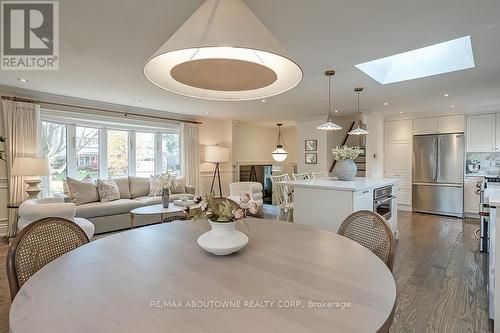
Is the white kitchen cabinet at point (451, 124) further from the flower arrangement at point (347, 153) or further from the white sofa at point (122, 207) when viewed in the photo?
the white sofa at point (122, 207)

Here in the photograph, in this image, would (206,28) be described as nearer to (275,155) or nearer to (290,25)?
(290,25)

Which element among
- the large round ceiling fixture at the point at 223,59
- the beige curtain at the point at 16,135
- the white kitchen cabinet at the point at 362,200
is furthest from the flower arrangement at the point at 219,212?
the beige curtain at the point at 16,135

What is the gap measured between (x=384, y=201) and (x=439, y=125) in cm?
337

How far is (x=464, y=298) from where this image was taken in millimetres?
2277

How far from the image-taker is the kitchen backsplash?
539 centimetres

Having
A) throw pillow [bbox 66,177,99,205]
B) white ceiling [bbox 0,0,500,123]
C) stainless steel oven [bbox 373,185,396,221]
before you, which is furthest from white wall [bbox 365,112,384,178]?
throw pillow [bbox 66,177,99,205]

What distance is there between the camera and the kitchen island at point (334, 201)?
3.04 metres

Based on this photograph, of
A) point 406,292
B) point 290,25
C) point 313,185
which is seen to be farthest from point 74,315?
point 313,185

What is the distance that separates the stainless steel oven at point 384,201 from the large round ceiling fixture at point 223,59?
2.72m

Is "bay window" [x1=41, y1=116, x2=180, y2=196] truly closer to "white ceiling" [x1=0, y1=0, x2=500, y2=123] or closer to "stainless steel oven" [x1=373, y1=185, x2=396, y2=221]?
"white ceiling" [x1=0, y1=0, x2=500, y2=123]

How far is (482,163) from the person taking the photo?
5.54 m

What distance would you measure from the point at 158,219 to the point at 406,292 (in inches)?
159

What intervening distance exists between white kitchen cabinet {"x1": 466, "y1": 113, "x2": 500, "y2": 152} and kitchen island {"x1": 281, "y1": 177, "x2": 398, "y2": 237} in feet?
10.3

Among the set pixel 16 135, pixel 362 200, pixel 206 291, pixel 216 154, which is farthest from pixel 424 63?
pixel 16 135
